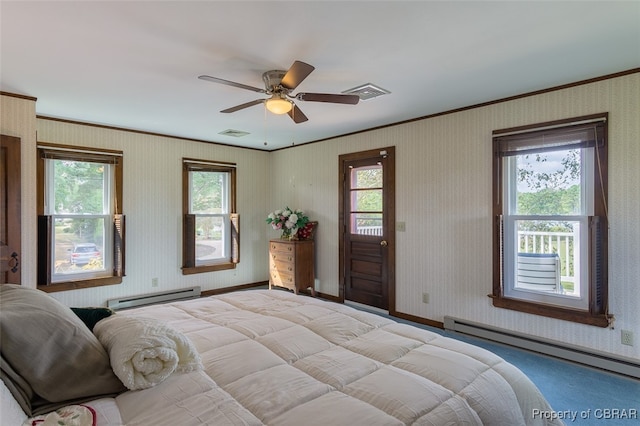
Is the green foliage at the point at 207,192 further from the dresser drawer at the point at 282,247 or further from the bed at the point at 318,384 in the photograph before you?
the bed at the point at 318,384

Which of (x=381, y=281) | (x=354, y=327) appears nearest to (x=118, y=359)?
(x=354, y=327)

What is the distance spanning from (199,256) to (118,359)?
4272mm

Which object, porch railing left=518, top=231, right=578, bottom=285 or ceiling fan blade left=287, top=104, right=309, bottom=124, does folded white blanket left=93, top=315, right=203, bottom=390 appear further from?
porch railing left=518, top=231, right=578, bottom=285

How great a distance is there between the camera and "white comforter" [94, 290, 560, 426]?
1138mm

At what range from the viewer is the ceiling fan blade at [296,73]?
211 centimetres

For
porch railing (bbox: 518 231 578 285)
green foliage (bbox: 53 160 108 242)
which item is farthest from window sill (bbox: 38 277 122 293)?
porch railing (bbox: 518 231 578 285)

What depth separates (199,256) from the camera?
538 centimetres

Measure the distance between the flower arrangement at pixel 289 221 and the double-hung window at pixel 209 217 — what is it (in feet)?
2.40

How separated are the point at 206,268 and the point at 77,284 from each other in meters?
1.68

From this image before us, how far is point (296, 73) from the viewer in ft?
7.28

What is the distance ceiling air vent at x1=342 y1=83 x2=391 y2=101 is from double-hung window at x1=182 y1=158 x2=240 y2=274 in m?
3.06

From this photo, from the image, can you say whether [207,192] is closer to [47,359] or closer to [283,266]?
[283,266]

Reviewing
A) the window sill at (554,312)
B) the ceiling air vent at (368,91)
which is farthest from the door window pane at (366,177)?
the window sill at (554,312)

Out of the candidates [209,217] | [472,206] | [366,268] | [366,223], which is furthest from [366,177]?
[209,217]
